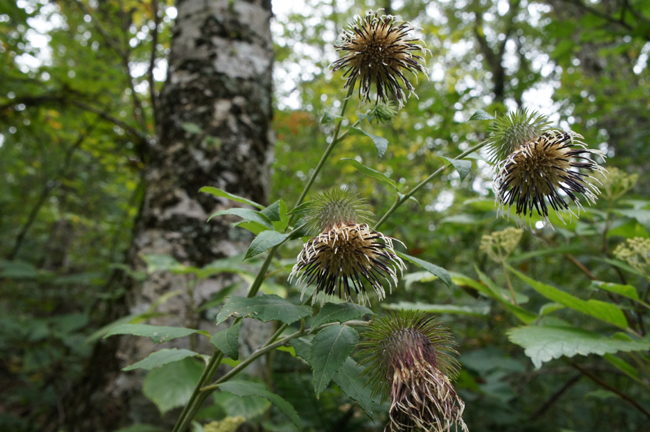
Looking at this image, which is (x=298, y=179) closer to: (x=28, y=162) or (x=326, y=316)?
(x=326, y=316)

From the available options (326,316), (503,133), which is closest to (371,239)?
(326,316)

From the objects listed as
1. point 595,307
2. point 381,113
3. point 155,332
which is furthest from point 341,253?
point 595,307

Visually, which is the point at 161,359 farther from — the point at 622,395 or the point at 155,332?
the point at 622,395

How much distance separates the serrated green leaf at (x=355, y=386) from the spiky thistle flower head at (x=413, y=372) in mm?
28

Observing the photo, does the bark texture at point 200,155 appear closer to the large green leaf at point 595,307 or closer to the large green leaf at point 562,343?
the large green leaf at point 562,343

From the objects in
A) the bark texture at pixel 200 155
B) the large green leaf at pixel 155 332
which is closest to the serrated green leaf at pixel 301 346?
the large green leaf at pixel 155 332

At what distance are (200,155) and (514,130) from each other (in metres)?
1.90

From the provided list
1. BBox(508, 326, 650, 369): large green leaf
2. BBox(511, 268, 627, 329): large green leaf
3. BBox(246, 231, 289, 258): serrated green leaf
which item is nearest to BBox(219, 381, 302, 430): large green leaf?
BBox(246, 231, 289, 258): serrated green leaf

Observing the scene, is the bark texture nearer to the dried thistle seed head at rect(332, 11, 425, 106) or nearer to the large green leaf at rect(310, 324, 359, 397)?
the large green leaf at rect(310, 324, 359, 397)

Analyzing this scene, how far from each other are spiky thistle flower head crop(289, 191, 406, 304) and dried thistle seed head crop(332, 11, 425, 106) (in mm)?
324

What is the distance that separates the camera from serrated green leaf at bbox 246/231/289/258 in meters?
0.65

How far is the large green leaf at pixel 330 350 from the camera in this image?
660 mm

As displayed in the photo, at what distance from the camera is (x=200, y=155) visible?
7.54ft

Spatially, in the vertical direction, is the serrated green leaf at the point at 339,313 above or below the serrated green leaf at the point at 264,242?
below
